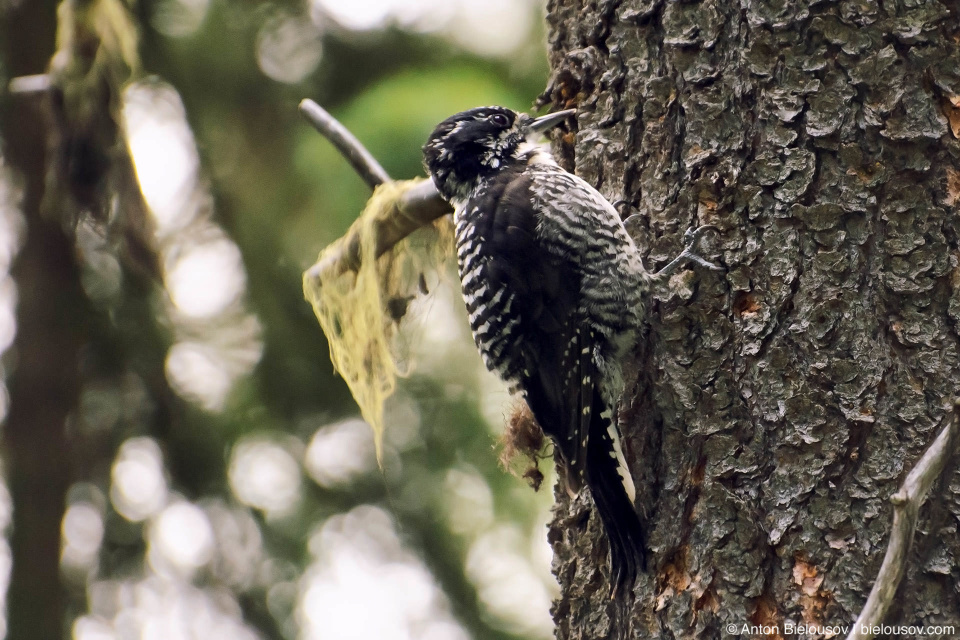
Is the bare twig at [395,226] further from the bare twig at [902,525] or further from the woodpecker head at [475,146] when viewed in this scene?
the bare twig at [902,525]

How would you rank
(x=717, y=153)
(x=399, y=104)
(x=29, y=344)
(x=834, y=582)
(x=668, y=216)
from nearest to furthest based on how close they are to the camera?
(x=834, y=582), (x=717, y=153), (x=668, y=216), (x=399, y=104), (x=29, y=344)

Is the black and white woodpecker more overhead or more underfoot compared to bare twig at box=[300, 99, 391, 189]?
more underfoot

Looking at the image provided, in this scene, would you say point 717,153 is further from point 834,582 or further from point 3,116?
point 3,116

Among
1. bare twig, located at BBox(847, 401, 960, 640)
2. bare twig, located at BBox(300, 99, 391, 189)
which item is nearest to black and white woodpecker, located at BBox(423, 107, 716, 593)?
bare twig, located at BBox(300, 99, 391, 189)

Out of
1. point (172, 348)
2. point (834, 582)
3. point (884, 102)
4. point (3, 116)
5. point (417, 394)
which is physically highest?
point (3, 116)

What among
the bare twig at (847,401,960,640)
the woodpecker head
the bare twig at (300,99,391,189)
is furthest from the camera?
the woodpecker head

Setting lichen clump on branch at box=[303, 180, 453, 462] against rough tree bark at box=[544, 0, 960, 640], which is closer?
rough tree bark at box=[544, 0, 960, 640]

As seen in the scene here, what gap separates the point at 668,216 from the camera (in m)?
2.61

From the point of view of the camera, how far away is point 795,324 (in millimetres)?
2244

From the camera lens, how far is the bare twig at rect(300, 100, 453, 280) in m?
3.12

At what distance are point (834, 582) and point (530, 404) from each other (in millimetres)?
1096

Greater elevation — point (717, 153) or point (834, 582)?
point (717, 153)

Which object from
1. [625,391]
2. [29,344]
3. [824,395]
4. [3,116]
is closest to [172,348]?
[29,344]

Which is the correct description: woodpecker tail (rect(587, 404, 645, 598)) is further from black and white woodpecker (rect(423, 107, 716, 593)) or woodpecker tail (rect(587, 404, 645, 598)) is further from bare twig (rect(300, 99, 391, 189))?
bare twig (rect(300, 99, 391, 189))
